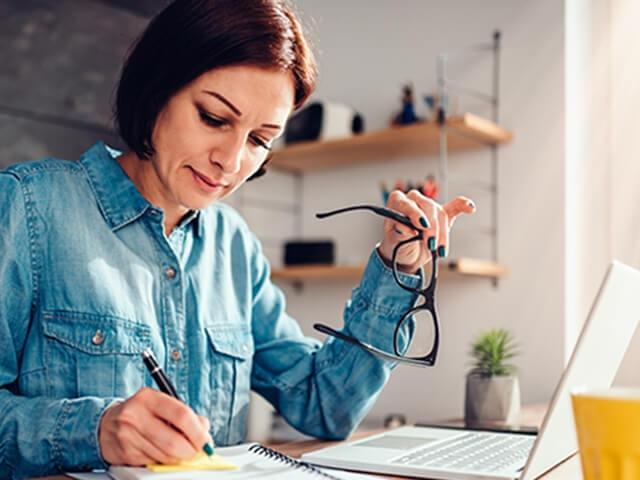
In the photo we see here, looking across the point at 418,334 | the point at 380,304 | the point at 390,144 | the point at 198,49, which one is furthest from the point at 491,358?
the point at 390,144

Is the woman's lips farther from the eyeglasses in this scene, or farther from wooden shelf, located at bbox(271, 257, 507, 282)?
wooden shelf, located at bbox(271, 257, 507, 282)

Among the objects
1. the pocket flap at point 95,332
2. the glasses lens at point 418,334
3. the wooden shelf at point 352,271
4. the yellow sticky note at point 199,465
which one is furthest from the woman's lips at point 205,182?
the wooden shelf at point 352,271

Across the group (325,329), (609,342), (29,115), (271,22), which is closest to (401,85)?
(29,115)

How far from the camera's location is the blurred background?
2.19 m

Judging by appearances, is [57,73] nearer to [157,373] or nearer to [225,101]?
[225,101]

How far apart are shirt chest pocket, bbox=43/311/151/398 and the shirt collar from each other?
0.46 feet

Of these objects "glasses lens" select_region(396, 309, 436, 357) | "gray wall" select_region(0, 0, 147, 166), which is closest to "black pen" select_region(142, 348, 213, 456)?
"glasses lens" select_region(396, 309, 436, 357)

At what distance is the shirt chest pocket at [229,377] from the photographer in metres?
1.19

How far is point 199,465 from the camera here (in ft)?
2.50

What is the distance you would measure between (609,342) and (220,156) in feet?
1.79

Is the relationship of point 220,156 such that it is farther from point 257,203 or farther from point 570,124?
point 257,203

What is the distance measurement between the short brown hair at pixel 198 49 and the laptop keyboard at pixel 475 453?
0.54 meters

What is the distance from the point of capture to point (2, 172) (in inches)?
41.1

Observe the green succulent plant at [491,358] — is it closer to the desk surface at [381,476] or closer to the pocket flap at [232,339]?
the desk surface at [381,476]
